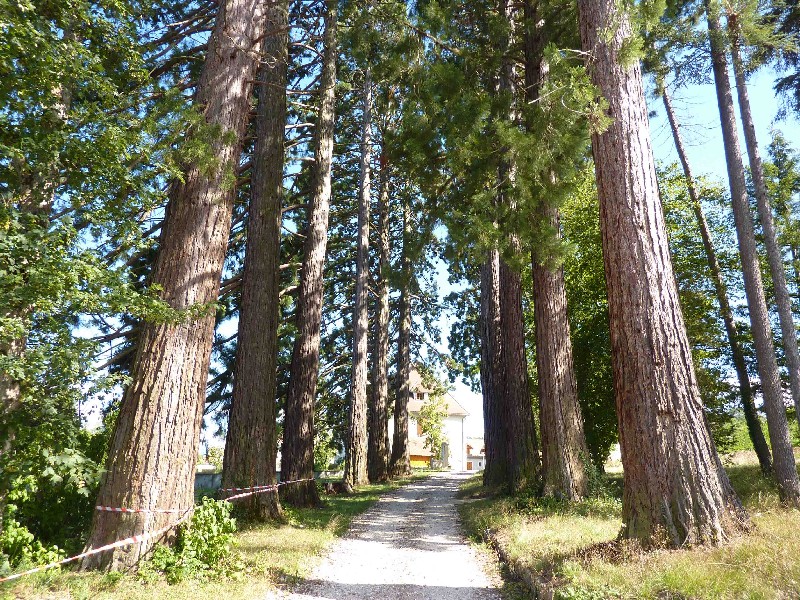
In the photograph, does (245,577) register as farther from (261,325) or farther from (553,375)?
(553,375)

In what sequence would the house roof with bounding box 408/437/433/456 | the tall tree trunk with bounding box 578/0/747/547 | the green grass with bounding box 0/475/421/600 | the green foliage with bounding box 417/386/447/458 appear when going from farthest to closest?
1. the house roof with bounding box 408/437/433/456
2. the green foliage with bounding box 417/386/447/458
3. the tall tree trunk with bounding box 578/0/747/547
4. the green grass with bounding box 0/475/421/600

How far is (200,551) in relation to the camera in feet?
17.7

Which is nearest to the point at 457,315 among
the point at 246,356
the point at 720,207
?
the point at 720,207

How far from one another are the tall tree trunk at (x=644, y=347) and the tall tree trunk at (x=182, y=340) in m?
4.06

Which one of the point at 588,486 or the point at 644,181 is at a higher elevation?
the point at 644,181

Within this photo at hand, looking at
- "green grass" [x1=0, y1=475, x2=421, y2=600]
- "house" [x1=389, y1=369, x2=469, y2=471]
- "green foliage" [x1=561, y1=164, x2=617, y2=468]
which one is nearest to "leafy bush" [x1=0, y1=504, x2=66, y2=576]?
"green grass" [x1=0, y1=475, x2=421, y2=600]

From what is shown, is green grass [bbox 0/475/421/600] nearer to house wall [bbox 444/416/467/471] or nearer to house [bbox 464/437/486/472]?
house wall [bbox 444/416/467/471]

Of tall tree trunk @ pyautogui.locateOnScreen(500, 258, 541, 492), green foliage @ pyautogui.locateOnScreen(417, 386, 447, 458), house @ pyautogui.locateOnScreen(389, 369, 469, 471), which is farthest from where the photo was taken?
house @ pyautogui.locateOnScreen(389, 369, 469, 471)

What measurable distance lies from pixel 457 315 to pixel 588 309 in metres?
9.37

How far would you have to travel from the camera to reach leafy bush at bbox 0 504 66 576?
4577mm

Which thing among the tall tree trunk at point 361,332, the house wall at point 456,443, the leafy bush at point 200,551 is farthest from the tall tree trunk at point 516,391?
the house wall at point 456,443

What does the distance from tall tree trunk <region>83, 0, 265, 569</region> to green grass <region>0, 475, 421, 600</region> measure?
1.46 ft

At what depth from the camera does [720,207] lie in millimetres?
16375

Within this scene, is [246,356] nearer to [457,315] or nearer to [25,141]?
[25,141]
